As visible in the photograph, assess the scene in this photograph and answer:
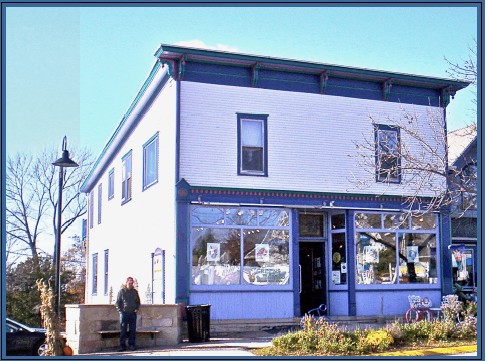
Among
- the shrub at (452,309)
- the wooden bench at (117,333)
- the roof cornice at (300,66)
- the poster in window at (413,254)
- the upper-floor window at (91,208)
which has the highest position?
the roof cornice at (300,66)

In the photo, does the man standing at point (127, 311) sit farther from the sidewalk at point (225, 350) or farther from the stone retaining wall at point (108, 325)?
the stone retaining wall at point (108, 325)

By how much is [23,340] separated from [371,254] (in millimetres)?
10114

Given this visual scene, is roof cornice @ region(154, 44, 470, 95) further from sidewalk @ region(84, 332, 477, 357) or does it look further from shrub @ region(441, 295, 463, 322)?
sidewalk @ region(84, 332, 477, 357)

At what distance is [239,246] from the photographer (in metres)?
20.5

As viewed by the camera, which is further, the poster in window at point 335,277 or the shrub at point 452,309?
the poster in window at point 335,277

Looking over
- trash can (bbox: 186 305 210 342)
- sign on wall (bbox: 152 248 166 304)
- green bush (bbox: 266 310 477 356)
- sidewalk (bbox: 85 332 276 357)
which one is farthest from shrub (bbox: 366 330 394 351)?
sign on wall (bbox: 152 248 166 304)

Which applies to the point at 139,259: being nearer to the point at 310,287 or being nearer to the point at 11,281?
the point at 310,287

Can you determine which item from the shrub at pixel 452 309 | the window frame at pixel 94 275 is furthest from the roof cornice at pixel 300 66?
the window frame at pixel 94 275

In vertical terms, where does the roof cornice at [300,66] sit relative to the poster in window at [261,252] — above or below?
above

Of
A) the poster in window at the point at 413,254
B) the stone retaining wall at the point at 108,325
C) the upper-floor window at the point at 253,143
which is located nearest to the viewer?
the stone retaining wall at the point at 108,325

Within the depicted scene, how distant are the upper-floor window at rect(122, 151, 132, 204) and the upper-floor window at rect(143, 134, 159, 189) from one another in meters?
2.74

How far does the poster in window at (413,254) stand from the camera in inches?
887

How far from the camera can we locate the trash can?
17.9 meters

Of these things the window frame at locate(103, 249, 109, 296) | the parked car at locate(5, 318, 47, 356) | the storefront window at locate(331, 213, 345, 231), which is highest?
the storefront window at locate(331, 213, 345, 231)
